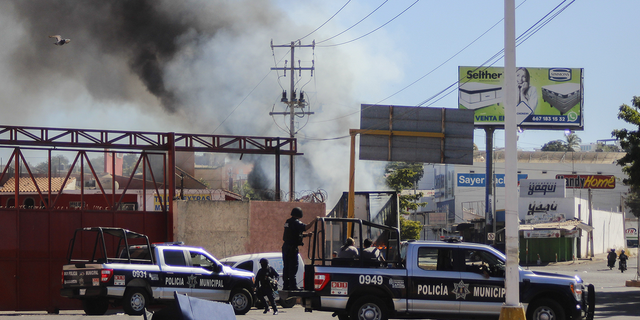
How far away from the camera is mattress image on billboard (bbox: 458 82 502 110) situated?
46.1 m

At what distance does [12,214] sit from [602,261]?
163 feet

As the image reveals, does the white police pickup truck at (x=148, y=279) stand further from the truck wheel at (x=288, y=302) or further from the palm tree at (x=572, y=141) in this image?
the palm tree at (x=572, y=141)

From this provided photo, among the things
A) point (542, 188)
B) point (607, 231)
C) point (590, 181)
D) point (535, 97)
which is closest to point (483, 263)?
point (535, 97)

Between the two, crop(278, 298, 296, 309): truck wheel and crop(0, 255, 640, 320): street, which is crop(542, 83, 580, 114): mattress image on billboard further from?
crop(278, 298, 296, 309): truck wheel

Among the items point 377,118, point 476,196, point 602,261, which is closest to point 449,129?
point 377,118

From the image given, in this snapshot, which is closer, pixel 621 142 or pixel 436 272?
pixel 436 272

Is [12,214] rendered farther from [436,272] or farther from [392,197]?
[436,272]

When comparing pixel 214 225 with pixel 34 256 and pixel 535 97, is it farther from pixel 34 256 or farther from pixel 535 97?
pixel 535 97

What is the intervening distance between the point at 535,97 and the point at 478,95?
425cm

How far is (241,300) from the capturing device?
53.0 ft

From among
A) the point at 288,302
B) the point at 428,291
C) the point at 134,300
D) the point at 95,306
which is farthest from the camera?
the point at 288,302

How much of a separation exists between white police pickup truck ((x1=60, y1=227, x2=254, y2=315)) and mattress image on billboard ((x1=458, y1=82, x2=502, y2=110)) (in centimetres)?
3310

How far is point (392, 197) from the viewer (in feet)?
72.3

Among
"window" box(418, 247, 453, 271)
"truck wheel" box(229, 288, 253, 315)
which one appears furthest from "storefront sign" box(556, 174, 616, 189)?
"window" box(418, 247, 453, 271)
